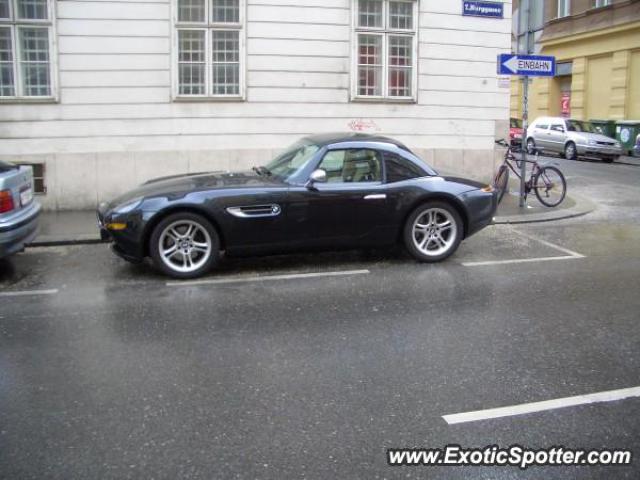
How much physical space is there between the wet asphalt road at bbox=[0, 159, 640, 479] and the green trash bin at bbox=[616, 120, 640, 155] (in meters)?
18.9

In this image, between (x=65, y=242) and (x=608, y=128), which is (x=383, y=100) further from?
(x=608, y=128)

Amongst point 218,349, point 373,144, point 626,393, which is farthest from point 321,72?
point 626,393

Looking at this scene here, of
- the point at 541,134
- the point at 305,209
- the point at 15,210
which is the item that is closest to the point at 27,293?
the point at 15,210

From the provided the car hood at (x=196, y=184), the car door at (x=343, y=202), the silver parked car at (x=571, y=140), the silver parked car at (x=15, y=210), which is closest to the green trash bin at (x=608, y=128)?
the silver parked car at (x=571, y=140)

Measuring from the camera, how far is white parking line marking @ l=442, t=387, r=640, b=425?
148 inches

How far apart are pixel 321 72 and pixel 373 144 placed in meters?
5.20

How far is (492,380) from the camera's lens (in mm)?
4301

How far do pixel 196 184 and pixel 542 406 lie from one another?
4.55 m

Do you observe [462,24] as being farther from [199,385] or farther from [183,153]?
[199,385]

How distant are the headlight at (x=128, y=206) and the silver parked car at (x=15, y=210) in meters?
1.09

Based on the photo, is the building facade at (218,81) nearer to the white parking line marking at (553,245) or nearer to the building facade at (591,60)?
the white parking line marking at (553,245)

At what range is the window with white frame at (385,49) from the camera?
1266 cm

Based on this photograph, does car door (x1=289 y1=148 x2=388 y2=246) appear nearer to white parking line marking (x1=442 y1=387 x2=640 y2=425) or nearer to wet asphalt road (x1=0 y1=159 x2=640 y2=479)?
wet asphalt road (x1=0 y1=159 x2=640 y2=479)

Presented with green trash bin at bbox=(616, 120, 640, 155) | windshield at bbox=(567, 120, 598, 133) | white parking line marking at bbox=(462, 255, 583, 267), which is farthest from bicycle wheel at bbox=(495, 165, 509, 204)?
green trash bin at bbox=(616, 120, 640, 155)
